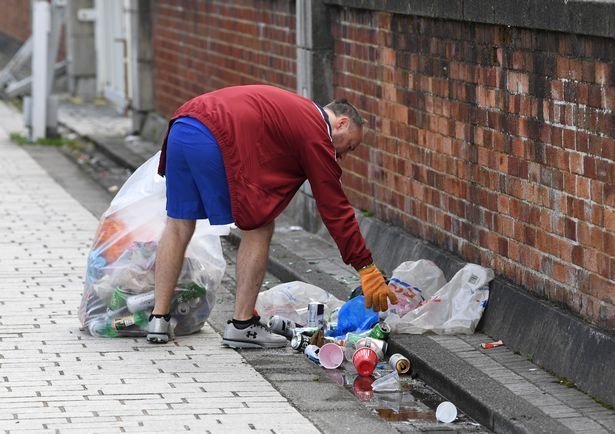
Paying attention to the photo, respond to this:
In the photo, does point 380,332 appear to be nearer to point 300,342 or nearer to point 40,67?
point 300,342

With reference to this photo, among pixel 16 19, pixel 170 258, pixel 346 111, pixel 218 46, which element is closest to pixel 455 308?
pixel 346 111

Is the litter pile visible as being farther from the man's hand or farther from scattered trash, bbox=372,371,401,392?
the man's hand

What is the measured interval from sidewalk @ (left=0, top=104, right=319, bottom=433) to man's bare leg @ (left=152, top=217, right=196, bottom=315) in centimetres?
25

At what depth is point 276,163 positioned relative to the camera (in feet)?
23.5

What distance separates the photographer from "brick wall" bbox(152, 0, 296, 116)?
11.2 meters

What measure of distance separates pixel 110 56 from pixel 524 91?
14.7 meters

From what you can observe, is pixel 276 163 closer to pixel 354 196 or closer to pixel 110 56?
pixel 354 196

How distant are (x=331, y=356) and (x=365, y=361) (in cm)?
24

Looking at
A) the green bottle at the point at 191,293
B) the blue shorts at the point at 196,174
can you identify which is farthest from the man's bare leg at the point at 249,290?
the green bottle at the point at 191,293

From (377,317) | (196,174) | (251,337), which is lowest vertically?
(251,337)

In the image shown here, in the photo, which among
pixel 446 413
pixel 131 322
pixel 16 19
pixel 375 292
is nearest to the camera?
pixel 446 413

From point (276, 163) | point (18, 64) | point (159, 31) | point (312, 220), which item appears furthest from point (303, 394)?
point (18, 64)

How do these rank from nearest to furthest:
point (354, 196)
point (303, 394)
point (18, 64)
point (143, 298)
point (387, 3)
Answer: point (303, 394) < point (143, 298) < point (387, 3) < point (354, 196) < point (18, 64)

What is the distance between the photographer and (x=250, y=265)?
7266mm
